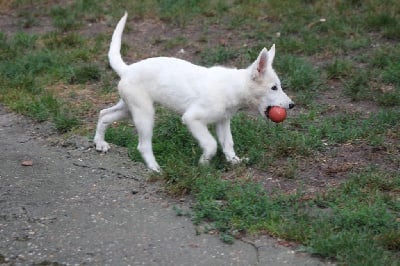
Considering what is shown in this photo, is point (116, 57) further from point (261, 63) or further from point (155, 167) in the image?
point (261, 63)

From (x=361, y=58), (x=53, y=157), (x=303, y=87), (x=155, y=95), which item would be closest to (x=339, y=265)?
(x=155, y=95)

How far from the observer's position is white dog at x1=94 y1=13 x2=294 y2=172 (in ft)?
21.5

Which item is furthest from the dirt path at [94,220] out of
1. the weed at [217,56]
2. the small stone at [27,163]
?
the weed at [217,56]

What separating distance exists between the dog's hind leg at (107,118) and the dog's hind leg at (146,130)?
470mm

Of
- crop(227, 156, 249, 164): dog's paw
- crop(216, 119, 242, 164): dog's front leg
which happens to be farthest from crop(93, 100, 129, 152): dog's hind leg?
crop(227, 156, 249, 164): dog's paw

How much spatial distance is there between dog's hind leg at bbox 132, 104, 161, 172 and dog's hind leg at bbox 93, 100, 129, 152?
47 cm

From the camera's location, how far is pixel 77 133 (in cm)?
775

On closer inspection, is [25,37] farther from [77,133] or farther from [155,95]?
[155,95]

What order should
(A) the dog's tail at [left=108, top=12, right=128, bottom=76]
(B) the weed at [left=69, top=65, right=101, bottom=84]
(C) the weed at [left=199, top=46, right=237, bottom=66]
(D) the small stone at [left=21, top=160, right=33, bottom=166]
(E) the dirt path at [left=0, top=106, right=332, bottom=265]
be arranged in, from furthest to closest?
1. (C) the weed at [left=199, top=46, right=237, bottom=66]
2. (B) the weed at [left=69, top=65, right=101, bottom=84]
3. (A) the dog's tail at [left=108, top=12, right=128, bottom=76]
4. (D) the small stone at [left=21, top=160, right=33, bottom=166]
5. (E) the dirt path at [left=0, top=106, right=332, bottom=265]

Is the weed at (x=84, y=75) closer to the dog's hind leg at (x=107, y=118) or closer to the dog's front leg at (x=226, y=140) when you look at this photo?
the dog's hind leg at (x=107, y=118)

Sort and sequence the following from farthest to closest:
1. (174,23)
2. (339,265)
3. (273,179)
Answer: (174,23), (273,179), (339,265)

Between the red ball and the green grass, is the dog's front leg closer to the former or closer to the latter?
the green grass

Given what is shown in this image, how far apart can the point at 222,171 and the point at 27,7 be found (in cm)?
791

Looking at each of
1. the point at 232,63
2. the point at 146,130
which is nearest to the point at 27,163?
the point at 146,130
